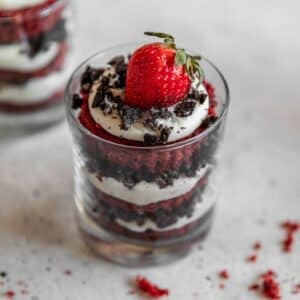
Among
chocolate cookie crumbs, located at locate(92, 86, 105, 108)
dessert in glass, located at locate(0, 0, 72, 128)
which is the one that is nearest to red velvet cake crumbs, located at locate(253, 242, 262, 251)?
chocolate cookie crumbs, located at locate(92, 86, 105, 108)

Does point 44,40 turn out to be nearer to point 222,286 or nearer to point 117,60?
point 117,60

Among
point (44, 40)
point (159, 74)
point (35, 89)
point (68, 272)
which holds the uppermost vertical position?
point (159, 74)

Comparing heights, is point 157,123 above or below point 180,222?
above

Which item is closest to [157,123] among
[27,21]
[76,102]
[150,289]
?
[76,102]

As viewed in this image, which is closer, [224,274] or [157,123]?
[157,123]

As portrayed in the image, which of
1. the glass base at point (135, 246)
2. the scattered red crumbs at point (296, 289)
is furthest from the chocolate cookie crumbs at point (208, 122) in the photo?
the scattered red crumbs at point (296, 289)

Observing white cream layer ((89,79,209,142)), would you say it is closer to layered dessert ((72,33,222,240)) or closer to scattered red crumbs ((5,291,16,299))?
layered dessert ((72,33,222,240))

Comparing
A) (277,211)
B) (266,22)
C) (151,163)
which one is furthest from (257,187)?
(266,22)
